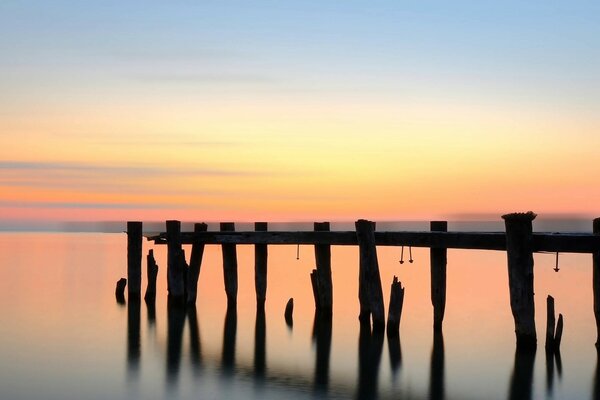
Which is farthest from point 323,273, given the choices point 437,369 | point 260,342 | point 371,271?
point 437,369

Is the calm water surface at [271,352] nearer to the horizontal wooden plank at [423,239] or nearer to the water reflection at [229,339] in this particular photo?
the water reflection at [229,339]

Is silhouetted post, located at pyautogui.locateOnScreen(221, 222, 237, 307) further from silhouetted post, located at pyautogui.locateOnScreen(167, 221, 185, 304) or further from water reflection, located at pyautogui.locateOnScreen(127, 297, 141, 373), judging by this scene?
water reflection, located at pyautogui.locateOnScreen(127, 297, 141, 373)

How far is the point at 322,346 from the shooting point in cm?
1666

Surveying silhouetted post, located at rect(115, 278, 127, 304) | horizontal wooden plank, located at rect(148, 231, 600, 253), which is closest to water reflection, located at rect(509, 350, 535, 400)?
horizontal wooden plank, located at rect(148, 231, 600, 253)

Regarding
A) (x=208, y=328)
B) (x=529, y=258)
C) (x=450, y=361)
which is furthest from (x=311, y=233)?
(x=529, y=258)

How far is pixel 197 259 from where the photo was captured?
2102cm

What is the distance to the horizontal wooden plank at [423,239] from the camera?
13.8 metres

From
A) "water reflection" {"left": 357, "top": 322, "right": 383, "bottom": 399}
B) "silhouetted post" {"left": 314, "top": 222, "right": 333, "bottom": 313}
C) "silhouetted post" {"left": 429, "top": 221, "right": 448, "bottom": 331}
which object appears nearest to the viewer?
"water reflection" {"left": 357, "top": 322, "right": 383, "bottom": 399}

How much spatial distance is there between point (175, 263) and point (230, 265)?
1338mm

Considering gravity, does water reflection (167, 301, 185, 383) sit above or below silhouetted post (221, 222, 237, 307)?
below

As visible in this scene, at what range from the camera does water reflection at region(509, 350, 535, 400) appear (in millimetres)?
12828

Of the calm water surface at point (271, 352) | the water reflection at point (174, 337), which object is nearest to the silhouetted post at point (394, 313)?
the calm water surface at point (271, 352)

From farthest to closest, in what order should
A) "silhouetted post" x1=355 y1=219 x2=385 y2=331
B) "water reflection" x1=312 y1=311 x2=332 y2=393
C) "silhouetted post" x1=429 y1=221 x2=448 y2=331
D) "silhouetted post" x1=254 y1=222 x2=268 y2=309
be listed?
"silhouetted post" x1=254 y1=222 x2=268 y2=309 → "silhouetted post" x1=429 y1=221 x2=448 y2=331 → "silhouetted post" x1=355 y1=219 x2=385 y2=331 → "water reflection" x1=312 y1=311 x2=332 y2=393

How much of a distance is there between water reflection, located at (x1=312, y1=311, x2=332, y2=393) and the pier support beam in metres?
0.22
